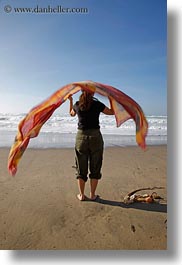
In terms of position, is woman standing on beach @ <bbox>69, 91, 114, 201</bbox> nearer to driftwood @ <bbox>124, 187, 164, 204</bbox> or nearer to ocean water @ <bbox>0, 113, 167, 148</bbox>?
ocean water @ <bbox>0, 113, 167, 148</bbox>

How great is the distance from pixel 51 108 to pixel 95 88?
12.4 inches

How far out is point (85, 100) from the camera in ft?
6.76

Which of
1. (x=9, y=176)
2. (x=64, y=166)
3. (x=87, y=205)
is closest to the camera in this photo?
(x=87, y=205)

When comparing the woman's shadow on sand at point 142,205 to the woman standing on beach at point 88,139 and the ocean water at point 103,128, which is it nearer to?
the woman standing on beach at point 88,139

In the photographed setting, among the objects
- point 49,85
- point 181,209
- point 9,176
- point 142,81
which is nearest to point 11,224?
point 9,176

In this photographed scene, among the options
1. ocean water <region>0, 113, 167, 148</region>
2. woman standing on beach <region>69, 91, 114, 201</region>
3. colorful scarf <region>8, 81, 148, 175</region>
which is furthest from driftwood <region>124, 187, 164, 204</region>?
colorful scarf <region>8, 81, 148, 175</region>

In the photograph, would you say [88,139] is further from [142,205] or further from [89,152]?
[142,205]

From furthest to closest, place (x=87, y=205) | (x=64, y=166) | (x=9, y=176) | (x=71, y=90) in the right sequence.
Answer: (x=64, y=166) < (x=9, y=176) < (x=87, y=205) < (x=71, y=90)

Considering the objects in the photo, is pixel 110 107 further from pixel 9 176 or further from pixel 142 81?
pixel 9 176

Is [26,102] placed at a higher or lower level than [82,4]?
lower

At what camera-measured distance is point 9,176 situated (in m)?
2.39

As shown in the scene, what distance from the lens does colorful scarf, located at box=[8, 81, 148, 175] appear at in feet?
6.75

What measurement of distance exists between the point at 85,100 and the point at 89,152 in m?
0.37

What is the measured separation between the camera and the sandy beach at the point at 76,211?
6.55 ft
